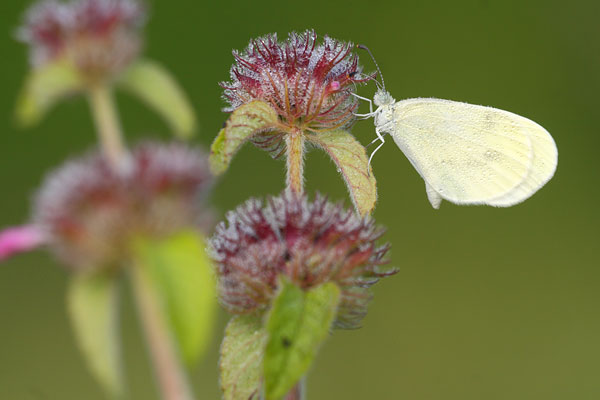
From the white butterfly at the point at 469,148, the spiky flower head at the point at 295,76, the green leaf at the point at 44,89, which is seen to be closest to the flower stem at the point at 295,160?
the spiky flower head at the point at 295,76

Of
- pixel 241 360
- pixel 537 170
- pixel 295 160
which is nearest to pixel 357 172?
pixel 295 160

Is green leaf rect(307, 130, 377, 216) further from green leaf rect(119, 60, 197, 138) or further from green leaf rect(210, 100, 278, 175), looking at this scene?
green leaf rect(119, 60, 197, 138)

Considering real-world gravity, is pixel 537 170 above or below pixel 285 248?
above

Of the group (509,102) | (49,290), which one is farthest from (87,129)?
(509,102)

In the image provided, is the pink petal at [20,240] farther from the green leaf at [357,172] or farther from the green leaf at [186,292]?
the green leaf at [357,172]

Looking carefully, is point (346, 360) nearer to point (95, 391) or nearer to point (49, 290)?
point (95, 391)

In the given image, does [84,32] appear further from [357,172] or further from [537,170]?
[537,170]
